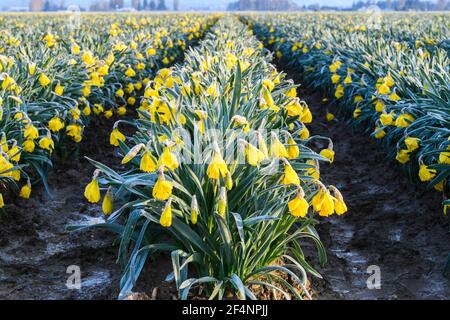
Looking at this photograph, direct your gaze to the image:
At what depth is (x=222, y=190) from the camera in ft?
8.89

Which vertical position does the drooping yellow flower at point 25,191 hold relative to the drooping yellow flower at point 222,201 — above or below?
below

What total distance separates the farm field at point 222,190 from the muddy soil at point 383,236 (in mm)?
14

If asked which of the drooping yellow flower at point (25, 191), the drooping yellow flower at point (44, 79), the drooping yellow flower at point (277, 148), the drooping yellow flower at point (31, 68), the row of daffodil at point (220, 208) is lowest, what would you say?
the drooping yellow flower at point (25, 191)

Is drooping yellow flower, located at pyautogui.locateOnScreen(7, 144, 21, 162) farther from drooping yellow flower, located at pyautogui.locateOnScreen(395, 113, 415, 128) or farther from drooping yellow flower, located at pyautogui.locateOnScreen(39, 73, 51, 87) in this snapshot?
drooping yellow flower, located at pyautogui.locateOnScreen(395, 113, 415, 128)

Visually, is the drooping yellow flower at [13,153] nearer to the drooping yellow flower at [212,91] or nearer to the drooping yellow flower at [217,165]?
the drooping yellow flower at [212,91]

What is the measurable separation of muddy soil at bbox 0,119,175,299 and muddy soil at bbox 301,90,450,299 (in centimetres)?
120

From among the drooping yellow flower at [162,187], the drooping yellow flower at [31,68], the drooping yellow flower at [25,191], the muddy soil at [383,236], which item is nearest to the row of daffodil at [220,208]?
the drooping yellow flower at [162,187]

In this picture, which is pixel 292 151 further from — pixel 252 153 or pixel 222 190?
pixel 222 190

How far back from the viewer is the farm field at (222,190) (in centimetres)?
291

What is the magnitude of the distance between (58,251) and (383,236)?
7.52ft

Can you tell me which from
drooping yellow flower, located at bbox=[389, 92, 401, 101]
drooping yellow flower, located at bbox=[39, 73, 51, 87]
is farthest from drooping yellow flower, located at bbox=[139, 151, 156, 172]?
drooping yellow flower, located at bbox=[389, 92, 401, 101]

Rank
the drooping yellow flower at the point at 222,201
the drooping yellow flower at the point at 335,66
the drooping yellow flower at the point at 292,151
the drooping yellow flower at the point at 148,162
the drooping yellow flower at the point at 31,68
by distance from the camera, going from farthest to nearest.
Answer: the drooping yellow flower at the point at 335,66 → the drooping yellow flower at the point at 31,68 → the drooping yellow flower at the point at 292,151 → the drooping yellow flower at the point at 148,162 → the drooping yellow flower at the point at 222,201
